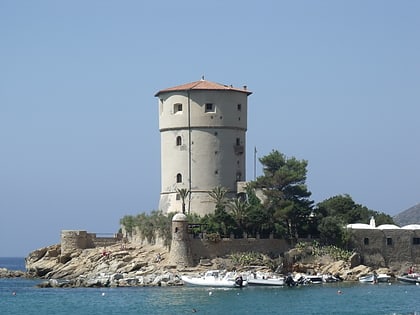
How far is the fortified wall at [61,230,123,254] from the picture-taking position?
71.5m

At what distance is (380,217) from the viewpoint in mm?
71938

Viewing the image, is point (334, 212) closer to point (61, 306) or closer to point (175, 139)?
point (175, 139)

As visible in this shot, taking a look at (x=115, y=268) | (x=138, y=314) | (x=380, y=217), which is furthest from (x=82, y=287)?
(x=380, y=217)

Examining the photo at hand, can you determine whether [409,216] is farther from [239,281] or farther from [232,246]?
[239,281]

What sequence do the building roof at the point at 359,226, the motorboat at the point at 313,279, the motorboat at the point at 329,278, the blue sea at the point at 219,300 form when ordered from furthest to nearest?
the building roof at the point at 359,226
the motorboat at the point at 329,278
the motorboat at the point at 313,279
the blue sea at the point at 219,300

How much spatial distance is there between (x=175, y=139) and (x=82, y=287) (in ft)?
40.0

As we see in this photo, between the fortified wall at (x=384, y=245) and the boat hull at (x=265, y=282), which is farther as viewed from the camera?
the fortified wall at (x=384, y=245)

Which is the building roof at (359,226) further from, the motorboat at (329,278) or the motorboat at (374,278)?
the motorboat at (329,278)

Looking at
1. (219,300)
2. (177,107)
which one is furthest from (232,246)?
(219,300)

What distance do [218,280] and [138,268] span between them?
683cm

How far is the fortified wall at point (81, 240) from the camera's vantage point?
71.5 meters

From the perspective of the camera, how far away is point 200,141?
230 feet

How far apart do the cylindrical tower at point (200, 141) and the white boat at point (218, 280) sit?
31.1 feet

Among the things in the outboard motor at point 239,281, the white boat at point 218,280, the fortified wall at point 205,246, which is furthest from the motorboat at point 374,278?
the outboard motor at point 239,281
